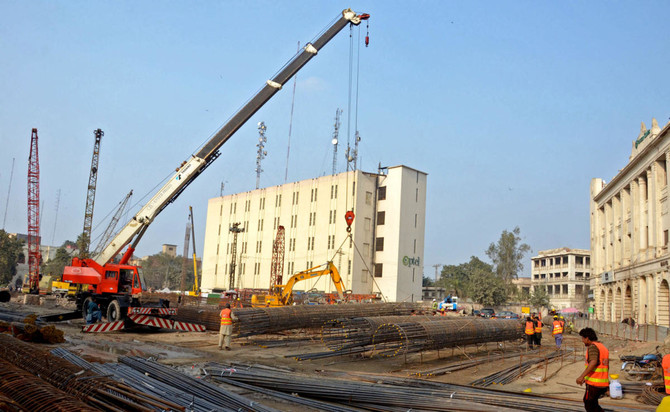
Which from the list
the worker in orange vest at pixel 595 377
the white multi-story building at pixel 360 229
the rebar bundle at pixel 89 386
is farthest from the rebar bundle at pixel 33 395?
the white multi-story building at pixel 360 229

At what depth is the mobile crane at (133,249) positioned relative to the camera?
2273cm

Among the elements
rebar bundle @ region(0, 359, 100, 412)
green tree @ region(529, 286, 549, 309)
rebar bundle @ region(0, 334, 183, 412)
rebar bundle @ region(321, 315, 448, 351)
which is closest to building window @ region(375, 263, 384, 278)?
green tree @ region(529, 286, 549, 309)

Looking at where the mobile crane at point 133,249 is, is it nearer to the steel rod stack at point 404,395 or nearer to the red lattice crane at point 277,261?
the steel rod stack at point 404,395

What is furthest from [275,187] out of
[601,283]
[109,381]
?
[109,381]

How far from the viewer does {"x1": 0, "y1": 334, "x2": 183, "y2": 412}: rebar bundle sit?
7.29 m

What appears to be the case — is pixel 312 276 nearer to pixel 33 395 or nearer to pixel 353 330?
pixel 353 330

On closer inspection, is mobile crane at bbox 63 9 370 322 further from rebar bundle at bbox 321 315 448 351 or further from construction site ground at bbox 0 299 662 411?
rebar bundle at bbox 321 315 448 351

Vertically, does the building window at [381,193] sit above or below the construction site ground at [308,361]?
above

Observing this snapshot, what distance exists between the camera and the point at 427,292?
11719cm

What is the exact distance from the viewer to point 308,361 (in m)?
15.3

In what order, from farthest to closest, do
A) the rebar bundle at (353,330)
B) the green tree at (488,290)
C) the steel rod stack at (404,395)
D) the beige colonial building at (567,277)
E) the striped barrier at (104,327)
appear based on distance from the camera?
the beige colonial building at (567,277)
the green tree at (488,290)
the striped barrier at (104,327)
the rebar bundle at (353,330)
the steel rod stack at (404,395)

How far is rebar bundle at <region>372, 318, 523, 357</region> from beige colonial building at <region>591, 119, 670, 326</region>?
20795mm

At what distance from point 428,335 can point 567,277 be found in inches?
3466

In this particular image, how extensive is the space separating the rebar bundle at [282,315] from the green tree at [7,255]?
8708 centimetres
